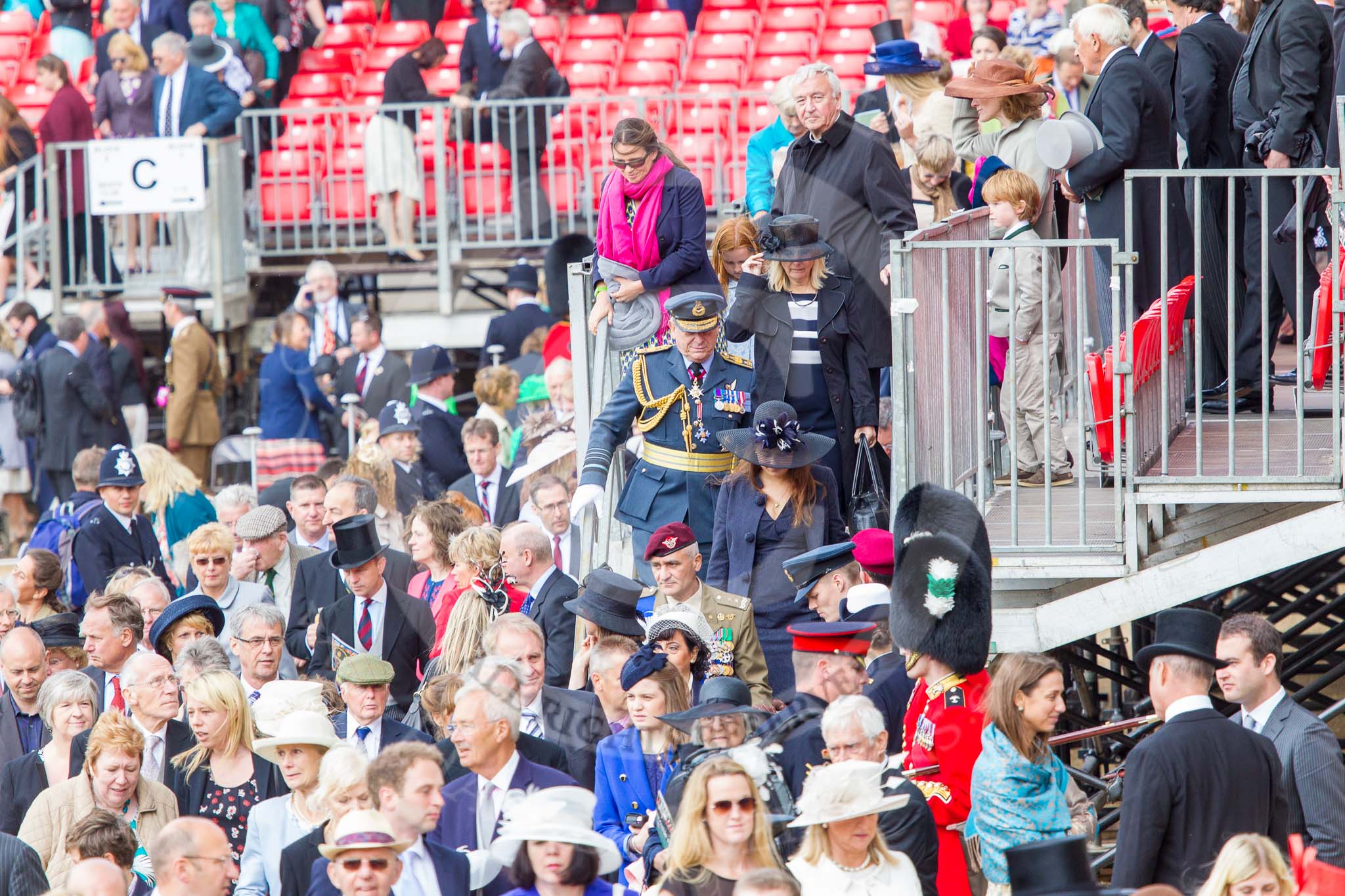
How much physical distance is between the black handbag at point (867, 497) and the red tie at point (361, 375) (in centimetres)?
595

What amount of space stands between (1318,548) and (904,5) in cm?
824

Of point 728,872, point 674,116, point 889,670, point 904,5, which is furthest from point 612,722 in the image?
point 674,116

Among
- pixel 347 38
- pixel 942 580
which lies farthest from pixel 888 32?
pixel 942 580

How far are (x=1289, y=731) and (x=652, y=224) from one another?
152 inches

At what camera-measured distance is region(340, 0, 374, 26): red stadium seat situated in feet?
65.2

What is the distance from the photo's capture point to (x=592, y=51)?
60.3ft

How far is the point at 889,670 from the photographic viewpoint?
7.21m

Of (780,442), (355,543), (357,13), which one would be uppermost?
(357,13)

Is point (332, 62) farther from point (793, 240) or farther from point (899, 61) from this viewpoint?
point (793, 240)

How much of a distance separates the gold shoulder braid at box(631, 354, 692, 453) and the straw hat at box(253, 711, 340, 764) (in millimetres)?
2213

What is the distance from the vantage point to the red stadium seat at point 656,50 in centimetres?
1814

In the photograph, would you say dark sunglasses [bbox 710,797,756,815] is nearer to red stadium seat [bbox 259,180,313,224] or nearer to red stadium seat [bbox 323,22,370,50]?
red stadium seat [bbox 259,180,313,224]

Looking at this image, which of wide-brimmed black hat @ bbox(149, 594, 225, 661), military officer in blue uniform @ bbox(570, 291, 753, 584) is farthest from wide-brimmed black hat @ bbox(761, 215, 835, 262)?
wide-brimmed black hat @ bbox(149, 594, 225, 661)

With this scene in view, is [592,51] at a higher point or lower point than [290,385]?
higher
